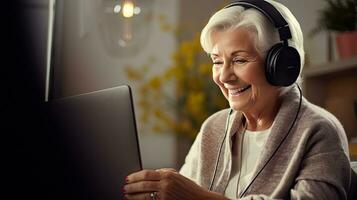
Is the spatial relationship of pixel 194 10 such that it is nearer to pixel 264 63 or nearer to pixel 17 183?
pixel 264 63

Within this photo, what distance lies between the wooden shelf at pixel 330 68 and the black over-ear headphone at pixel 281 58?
2.65ft

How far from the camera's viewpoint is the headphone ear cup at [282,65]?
1.17 metres

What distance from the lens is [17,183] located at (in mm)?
1032

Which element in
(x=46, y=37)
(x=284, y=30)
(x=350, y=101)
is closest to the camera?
(x=284, y=30)

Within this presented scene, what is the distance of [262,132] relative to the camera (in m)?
1.32

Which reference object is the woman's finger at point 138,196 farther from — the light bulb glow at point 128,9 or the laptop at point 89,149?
the light bulb glow at point 128,9

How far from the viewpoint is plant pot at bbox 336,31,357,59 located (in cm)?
193

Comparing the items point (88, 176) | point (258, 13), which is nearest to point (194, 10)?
point (258, 13)

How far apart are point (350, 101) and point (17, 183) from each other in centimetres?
131

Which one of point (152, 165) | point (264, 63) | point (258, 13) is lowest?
point (152, 165)

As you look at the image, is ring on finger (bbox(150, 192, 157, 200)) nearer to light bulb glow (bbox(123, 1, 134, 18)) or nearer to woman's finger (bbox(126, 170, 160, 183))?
woman's finger (bbox(126, 170, 160, 183))

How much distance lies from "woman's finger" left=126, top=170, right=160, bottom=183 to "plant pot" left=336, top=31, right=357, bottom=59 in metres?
1.13

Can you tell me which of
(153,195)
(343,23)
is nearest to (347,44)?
(343,23)

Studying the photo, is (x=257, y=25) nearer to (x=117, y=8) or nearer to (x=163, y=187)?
(x=163, y=187)
